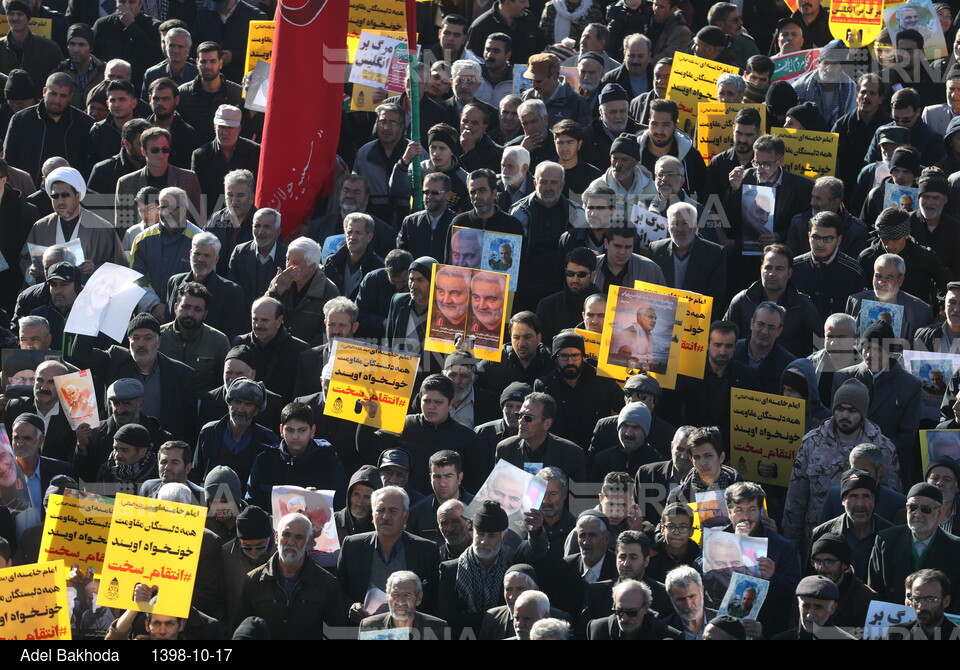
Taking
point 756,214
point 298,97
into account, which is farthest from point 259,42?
point 756,214

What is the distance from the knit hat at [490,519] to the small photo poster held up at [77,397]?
2758 mm

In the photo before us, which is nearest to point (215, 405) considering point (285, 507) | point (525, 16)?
point (285, 507)

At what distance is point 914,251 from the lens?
12.7m

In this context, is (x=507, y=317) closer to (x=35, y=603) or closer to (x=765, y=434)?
(x=765, y=434)

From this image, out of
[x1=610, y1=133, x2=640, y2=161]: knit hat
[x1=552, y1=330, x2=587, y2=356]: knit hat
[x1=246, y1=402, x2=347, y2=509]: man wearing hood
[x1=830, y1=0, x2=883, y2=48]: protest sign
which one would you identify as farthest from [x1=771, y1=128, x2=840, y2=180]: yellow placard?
[x1=246, y1=402, x2=347, y2=509]: man wearing hood

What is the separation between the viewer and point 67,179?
13.3 meters

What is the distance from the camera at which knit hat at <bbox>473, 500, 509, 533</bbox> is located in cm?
1001

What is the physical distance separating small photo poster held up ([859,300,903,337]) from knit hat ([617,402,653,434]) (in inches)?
70.0

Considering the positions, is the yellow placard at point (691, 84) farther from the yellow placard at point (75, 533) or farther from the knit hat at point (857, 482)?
the yellow placard at point (75, 533)

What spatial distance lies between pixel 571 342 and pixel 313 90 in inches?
126

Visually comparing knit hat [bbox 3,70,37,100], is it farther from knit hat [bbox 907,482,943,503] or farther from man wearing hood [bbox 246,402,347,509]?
knit hat [bbox 907,482,943,503]

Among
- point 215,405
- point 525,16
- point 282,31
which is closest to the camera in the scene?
point 215,405
